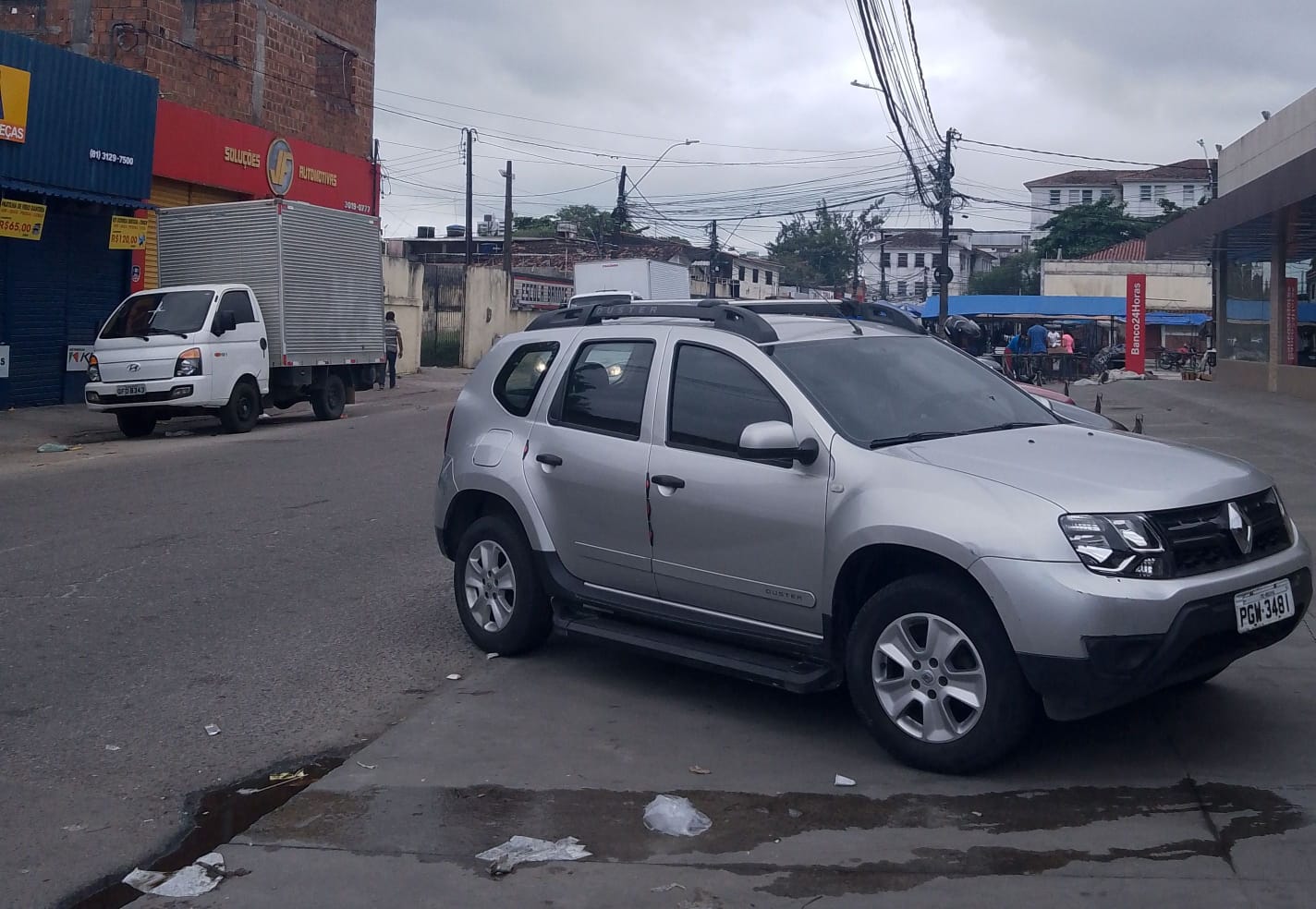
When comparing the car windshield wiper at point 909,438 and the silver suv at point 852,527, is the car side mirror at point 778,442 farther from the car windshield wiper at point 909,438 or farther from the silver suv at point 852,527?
the car windshield wiper at point 909,438

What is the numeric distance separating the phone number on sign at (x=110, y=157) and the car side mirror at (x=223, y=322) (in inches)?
173

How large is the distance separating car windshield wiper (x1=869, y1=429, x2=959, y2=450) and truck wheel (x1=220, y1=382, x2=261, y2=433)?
1509 cm

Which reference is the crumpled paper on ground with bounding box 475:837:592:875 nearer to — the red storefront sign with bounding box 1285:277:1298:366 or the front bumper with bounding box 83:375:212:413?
the front bumper with bounding box 83:375:212:413

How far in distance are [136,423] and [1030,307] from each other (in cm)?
3452

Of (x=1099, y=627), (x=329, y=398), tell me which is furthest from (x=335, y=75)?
(x=1099, y=627)

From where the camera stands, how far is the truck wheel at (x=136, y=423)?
18.4 metres

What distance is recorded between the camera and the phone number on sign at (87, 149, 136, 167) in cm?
2061

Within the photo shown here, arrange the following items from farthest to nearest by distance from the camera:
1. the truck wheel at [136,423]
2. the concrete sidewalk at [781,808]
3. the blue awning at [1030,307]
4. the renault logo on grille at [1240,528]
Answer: the blue awning at [1030,307]
the truck wheel at [136,423]
the renault logo on grille at [1240,528]
the concrete sidewalk at [781,808]

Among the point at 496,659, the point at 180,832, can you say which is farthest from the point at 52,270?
the point at 180,832

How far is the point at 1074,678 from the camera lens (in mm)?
4449

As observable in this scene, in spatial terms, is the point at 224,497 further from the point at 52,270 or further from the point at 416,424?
the point at 52,270

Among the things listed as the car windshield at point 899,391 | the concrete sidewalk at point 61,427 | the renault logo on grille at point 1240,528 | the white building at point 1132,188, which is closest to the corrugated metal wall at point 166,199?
the concrete sidewalk at point 61,427

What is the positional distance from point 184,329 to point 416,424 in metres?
3.98

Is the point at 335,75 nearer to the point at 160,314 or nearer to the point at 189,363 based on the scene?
the point at 160,314
